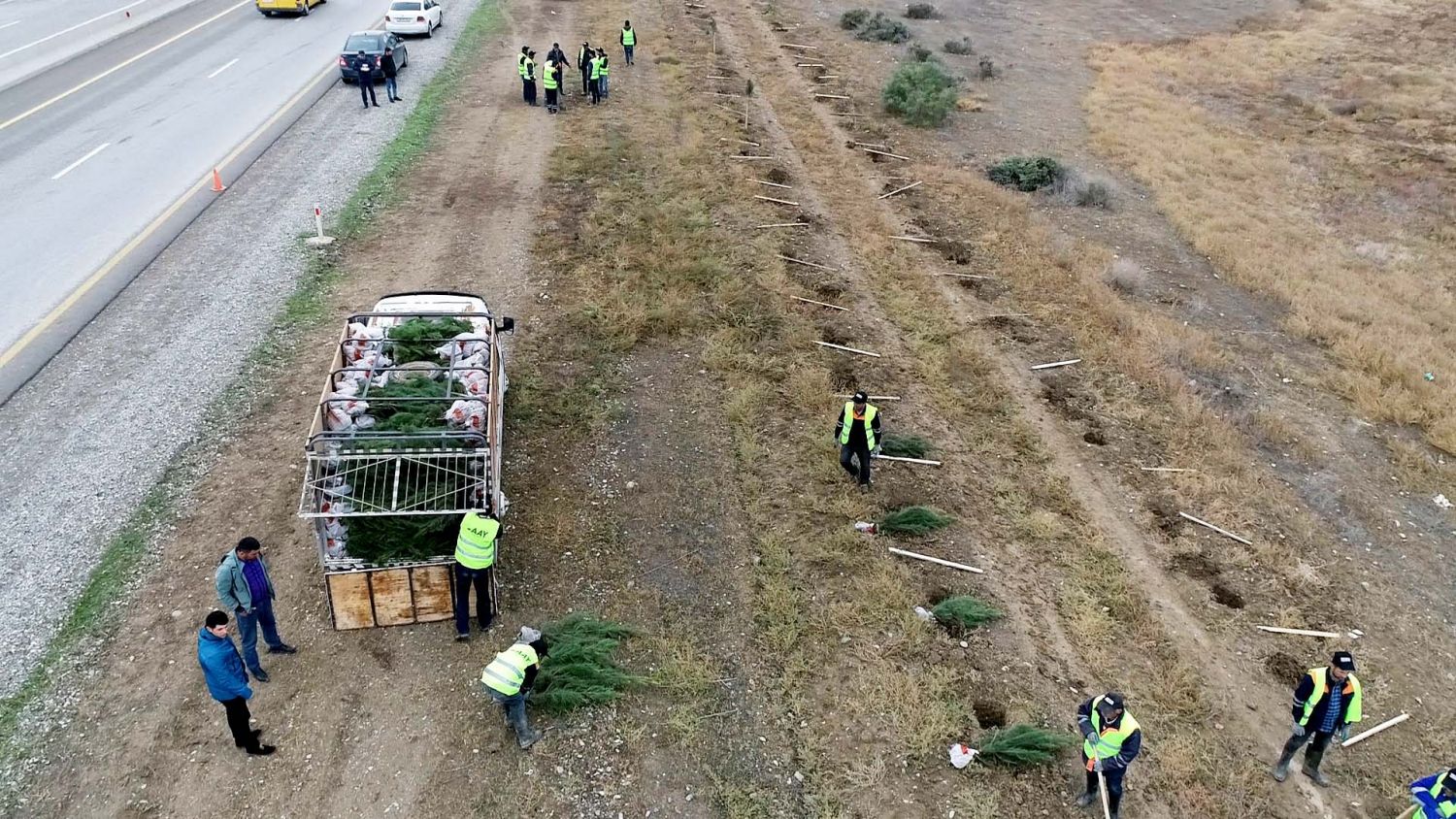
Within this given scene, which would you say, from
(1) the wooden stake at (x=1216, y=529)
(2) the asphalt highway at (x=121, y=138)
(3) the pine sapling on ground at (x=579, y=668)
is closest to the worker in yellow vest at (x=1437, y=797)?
(1) the wooden stake at (x=1216, y=529)

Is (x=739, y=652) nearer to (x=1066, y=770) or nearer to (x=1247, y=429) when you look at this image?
(x=1066, y=770)

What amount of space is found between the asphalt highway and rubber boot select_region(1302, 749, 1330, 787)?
1574cm

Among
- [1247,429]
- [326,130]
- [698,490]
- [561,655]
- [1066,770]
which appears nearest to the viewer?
[1066,770]

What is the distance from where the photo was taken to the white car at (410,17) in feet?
101

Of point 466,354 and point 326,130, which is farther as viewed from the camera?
point 326,130

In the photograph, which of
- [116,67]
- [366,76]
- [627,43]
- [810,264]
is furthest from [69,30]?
[810,264]

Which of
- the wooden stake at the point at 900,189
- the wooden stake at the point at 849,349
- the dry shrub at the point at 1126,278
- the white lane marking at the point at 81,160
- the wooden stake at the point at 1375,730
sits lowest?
the wooden stake at the point at 1375,730

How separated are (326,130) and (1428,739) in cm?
2385

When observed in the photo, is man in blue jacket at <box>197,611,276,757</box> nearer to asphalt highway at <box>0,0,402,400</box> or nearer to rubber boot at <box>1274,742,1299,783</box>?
asphalt highway at <box>0,0,402,400</box>

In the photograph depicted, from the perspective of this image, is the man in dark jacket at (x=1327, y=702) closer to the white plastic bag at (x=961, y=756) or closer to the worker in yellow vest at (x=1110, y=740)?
the worker in yellow vest at (x=1110, y=740)

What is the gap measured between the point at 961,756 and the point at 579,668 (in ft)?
11.8

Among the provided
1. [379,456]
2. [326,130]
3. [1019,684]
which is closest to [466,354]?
[379,456]

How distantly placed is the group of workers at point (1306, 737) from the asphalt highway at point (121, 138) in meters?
13.8

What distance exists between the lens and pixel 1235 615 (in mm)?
10219
